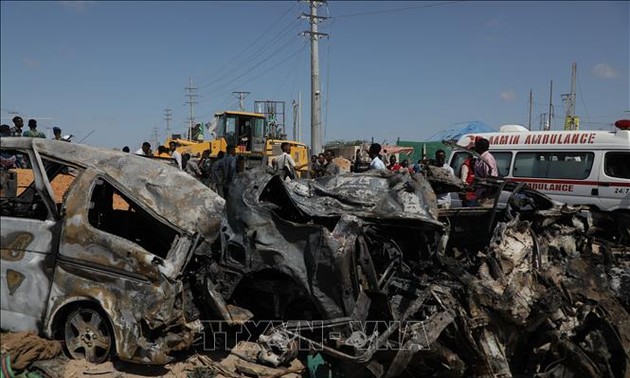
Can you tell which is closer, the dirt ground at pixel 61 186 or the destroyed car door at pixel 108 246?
the destroyed car door at pixel 108 246

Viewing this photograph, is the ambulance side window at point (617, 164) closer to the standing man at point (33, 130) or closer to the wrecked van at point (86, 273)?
the wrecked van at point (86, 273)

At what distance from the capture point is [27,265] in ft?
11.9

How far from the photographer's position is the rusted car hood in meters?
3.94

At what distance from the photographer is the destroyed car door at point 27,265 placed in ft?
11.9

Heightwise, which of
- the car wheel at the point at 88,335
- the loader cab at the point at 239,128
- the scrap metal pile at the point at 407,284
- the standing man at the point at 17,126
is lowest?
the car wheel at the point at 88,335

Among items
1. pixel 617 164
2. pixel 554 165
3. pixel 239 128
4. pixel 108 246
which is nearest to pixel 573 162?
pixel 554 165

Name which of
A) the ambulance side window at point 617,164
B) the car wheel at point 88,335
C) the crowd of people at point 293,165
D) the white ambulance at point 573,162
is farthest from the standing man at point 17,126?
the ambulance side window at point 617,164

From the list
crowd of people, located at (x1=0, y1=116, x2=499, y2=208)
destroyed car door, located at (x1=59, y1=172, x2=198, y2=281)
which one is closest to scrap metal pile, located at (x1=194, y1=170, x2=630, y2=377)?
destroyed car door, located at (x1=59, y1=172, x2=198, y2=281)

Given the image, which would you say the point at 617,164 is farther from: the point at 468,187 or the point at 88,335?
the point at 88,335

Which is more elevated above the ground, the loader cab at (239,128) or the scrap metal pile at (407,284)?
the loader cab at (239,128)

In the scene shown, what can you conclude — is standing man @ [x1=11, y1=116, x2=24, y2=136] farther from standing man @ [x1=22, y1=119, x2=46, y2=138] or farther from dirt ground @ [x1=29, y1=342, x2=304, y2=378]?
dirt ground @ [x1=29, y1=342, x2=304, y2=378]

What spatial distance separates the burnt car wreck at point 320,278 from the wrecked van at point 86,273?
0.04ft

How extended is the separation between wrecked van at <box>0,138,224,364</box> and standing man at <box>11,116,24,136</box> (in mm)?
6157

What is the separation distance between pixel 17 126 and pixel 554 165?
10.7 metres
